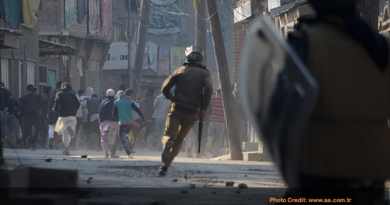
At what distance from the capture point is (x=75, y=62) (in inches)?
1633

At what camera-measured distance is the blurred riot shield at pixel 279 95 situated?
14.2 feet

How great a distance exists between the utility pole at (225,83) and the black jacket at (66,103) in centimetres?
373

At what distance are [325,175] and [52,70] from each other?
3408 centimetres

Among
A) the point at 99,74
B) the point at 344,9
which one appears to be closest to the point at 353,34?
the point at 344,9

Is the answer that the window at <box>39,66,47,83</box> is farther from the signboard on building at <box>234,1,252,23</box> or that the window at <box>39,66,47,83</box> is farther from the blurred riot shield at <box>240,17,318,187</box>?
the blurred riot shield at <box>240,17,318,187</box>

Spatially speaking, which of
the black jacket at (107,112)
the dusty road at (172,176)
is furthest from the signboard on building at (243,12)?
the dusty road at (172,176)

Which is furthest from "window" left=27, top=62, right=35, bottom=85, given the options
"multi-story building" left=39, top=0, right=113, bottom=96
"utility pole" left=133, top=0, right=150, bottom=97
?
"utility pole" left=133, top=0, right=150, bottom=97

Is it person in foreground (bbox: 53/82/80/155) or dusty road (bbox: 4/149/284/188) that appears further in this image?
person in foreground (bbox: 53/82/80/155)

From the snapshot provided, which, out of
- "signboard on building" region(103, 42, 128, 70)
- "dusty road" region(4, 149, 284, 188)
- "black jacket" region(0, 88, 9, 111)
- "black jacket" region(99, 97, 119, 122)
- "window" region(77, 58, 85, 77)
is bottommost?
"dusty road" region(4, 149, 284, 188)

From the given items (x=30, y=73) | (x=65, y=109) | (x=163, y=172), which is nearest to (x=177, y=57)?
(x=30, y=73)

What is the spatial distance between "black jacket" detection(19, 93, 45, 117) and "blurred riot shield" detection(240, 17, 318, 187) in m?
20.4

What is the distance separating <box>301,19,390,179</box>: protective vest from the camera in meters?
4.43

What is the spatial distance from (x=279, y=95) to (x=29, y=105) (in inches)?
816

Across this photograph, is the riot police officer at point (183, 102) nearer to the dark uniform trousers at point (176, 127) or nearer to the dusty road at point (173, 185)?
the dark uniform trousers at point (176, 127)
